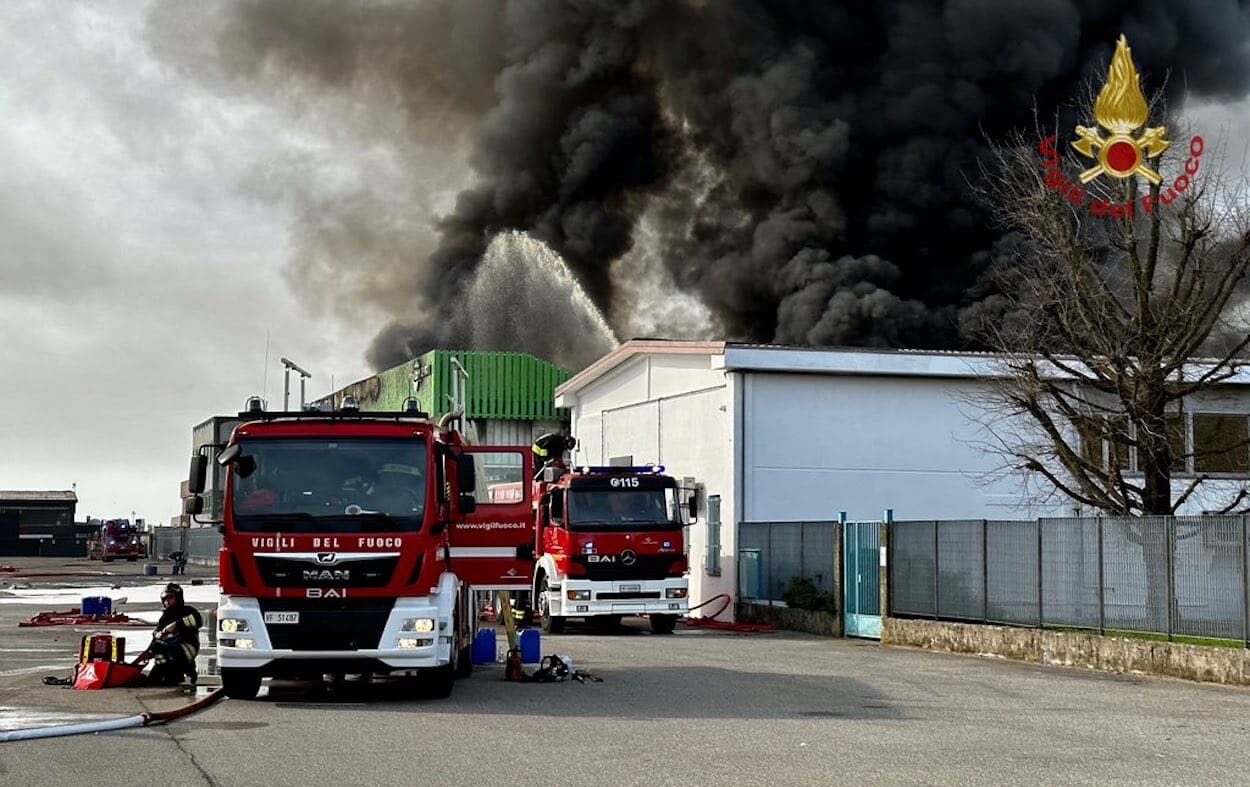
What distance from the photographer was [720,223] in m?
50.2

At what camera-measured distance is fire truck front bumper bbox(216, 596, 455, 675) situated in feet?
44.2

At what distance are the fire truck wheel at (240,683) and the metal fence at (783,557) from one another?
13515mm

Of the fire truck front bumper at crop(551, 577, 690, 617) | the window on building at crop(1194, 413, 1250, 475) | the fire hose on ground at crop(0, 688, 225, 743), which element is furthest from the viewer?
the window on building at crop(1194, 413, 1250, 475)

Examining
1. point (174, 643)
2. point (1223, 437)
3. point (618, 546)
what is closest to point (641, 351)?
point (618, 546)

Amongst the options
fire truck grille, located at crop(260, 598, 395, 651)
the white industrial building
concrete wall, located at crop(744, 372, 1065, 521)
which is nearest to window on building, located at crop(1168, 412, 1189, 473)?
the white industrial building

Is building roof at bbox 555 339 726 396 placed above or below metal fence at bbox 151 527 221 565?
above

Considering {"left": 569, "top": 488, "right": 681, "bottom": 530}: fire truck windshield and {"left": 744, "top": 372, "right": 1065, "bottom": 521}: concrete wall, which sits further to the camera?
{"left": 744, "top": 372, "right": 1065, "bottom": 521}: concrete wall

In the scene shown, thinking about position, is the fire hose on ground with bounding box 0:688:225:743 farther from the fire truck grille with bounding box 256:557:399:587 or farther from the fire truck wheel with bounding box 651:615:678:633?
the fire truck wheel with bounding box 651:615:678:633

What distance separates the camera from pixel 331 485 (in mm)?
13883

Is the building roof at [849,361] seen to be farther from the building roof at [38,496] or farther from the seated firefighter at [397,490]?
the building roof at [38,496]

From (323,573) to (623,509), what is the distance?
12.2m

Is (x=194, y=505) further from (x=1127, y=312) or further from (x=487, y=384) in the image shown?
(x=487, y=384)

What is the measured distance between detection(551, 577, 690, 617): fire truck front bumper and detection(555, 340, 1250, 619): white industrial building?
5255mm

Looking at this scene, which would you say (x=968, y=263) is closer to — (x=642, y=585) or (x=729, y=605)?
(x=729, y=605)
